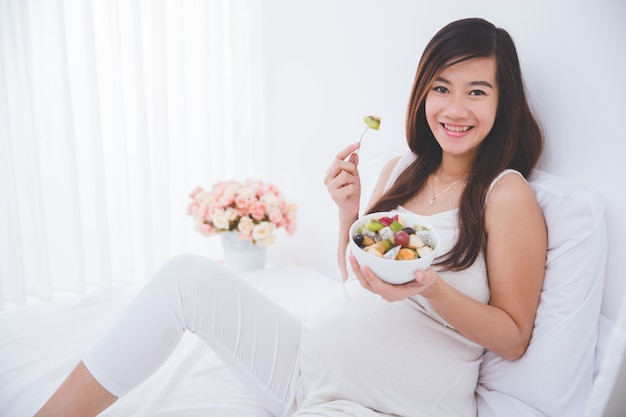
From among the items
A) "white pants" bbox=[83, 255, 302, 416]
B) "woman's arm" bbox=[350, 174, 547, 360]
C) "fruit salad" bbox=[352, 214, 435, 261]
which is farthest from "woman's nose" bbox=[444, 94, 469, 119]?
"white pants" bbox=[83, 255, 302, 416]

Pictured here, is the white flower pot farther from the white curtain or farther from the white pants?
the white pants

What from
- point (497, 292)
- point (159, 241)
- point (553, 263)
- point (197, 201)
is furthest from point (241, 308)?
point (159, 241)

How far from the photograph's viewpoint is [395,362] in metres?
1.04

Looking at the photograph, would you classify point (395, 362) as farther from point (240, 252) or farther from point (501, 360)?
point (240, 252)

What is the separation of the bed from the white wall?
0.09 meters

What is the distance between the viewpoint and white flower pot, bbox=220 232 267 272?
2.10m

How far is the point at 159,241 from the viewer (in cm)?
224

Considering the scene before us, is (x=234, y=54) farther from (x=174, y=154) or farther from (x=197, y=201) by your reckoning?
(x=197, y=201)

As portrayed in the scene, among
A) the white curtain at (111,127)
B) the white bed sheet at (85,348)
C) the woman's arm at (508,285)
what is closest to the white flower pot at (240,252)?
the white bed sheet at (85,348)

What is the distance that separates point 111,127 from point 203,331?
4.29 feet

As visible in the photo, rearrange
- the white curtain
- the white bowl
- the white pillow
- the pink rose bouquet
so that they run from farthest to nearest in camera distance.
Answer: the pink rose bouquet
the white curtain
the white pillow
the white bowl

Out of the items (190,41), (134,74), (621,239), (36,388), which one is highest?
(190,41)

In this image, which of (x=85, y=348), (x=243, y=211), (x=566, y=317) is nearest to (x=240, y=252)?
(x=243, y=211)

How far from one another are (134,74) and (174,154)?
42 centimetres
